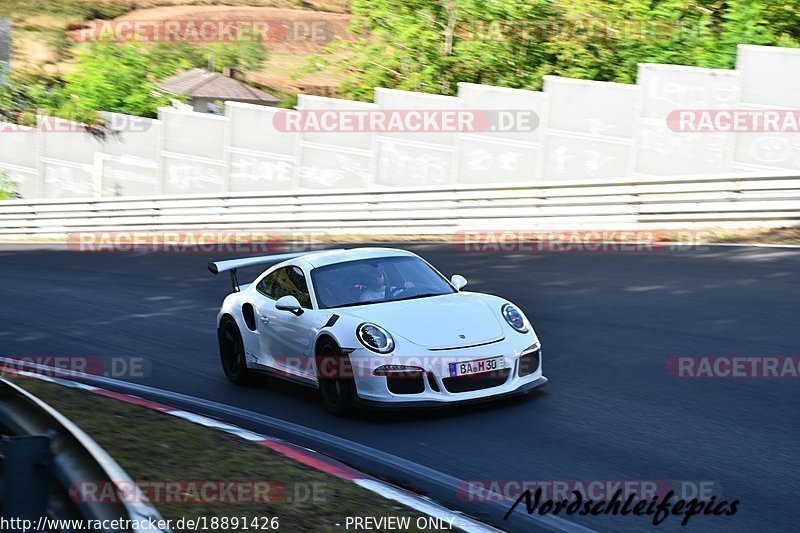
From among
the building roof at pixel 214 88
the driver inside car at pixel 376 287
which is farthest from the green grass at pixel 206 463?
the building roof at pixel 214 88

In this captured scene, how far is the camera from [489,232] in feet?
69.7

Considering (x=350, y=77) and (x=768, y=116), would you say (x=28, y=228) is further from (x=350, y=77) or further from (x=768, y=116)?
(x=768, y=116)

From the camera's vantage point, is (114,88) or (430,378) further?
(114,88)

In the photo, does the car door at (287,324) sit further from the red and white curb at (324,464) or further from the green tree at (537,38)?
the green tree at (537,38)

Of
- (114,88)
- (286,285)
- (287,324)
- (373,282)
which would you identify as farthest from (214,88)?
(373,282)

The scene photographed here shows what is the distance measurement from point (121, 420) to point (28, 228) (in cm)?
2290

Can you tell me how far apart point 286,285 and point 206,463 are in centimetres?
304

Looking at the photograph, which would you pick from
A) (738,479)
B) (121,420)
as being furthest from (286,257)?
(738,479)

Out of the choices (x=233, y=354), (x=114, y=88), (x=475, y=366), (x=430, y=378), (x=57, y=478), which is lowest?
(x=233, y=354)

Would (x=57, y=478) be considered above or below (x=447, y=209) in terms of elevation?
above

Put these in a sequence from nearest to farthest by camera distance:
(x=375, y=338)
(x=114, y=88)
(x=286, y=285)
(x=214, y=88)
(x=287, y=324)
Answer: (x=375, y=338)
(x=287, y=324)
(x=286, y=285)
(x=114, y=88)
(x=214, y=88)

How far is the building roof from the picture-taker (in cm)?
7325

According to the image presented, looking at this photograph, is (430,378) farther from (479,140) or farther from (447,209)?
Answer: (479,140)

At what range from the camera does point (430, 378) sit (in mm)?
8375
